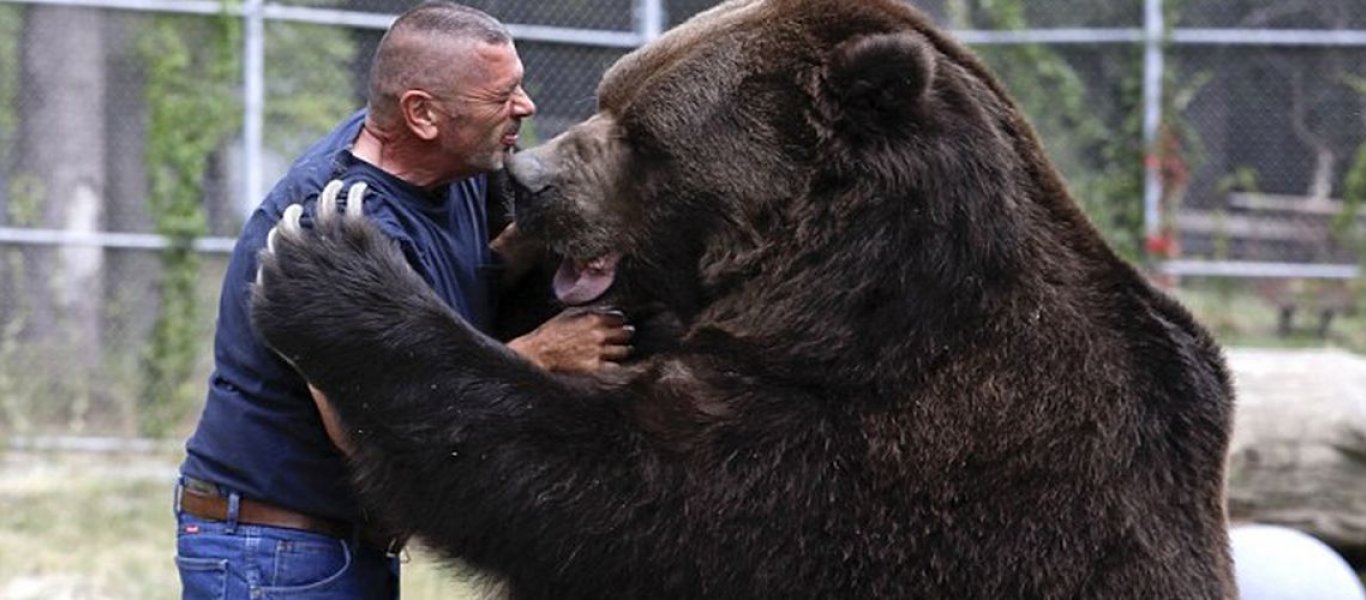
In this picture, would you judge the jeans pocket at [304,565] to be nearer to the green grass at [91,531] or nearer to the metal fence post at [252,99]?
the green grass at [91,531]

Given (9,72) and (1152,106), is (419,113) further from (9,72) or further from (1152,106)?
(1152,106)

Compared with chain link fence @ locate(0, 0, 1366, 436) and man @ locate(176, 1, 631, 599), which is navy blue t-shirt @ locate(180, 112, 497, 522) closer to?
man @ locate(176, 1, 631, 599)

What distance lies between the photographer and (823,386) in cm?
397

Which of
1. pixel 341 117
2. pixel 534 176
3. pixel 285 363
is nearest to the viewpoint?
pixel 534 176

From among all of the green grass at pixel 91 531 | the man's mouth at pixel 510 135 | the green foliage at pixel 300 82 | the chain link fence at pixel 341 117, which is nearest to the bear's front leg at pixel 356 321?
the man's mouth at pixel 510 135

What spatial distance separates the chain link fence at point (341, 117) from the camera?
513 inches

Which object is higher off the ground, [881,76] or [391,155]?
[881,76]

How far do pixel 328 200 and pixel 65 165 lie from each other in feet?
31.5

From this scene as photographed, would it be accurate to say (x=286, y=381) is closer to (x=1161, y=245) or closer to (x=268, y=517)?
(x=268, y=517)

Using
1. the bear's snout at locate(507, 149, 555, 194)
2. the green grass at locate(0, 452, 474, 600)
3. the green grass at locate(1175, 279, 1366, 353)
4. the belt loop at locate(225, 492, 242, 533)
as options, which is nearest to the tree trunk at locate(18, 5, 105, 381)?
the green grass at locate(0, 452, 474, 600)

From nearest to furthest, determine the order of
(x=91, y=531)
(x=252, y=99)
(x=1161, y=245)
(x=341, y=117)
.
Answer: (x=91, y=531), (x=252, y=99), (x=341, y=117), (x=1161, y=245)

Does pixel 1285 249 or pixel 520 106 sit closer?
pixel 520 106

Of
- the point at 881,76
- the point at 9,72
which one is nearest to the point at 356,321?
the point at 881,76

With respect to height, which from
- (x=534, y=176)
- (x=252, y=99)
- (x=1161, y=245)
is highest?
(x=534, y=176)
